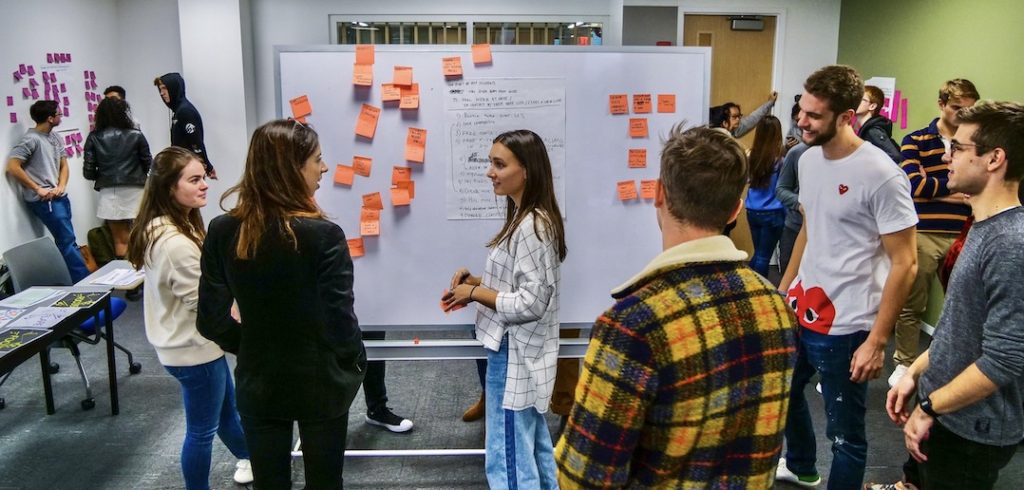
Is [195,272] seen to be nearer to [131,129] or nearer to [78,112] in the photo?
[131,129]

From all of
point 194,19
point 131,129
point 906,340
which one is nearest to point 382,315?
point 906,340

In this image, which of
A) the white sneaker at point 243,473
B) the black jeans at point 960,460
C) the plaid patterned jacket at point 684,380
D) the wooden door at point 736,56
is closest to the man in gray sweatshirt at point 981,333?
the black jeans at point 960,460

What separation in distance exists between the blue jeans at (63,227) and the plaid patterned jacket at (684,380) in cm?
479

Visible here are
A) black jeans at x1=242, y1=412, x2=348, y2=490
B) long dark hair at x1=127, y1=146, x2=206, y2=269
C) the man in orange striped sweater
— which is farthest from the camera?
the man in orange striped sweater

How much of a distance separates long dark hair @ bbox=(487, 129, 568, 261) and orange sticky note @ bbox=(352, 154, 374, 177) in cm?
55

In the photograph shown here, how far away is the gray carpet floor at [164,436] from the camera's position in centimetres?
286

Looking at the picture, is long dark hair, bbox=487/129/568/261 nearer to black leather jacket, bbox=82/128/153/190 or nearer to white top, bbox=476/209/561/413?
white top, bbox=476/209/561/413

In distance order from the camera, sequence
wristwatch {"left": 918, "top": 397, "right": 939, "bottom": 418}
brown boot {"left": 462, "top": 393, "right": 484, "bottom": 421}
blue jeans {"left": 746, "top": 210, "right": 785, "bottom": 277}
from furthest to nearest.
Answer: blue jeans {"left": 746, "top": 210, "right": 785, "bottom": 277}, brown boot {"left": 462, "top": 393, "right": 484, "bottom": 421}, wristwatch {"left": 918, "top": 397, "right": 939, "bottom": 418}

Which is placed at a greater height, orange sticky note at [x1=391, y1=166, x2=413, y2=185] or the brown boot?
orange sticky note at [x1=391, y1=166, x2=413, y2=185]

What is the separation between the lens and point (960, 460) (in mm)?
1703

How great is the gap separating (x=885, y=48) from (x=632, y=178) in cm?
335

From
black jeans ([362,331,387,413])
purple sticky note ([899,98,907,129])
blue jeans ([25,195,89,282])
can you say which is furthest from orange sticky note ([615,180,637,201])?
blue jeans ([25,195,89,282])

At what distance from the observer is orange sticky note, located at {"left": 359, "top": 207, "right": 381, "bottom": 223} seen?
258 centimetres

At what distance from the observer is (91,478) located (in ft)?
9.41
